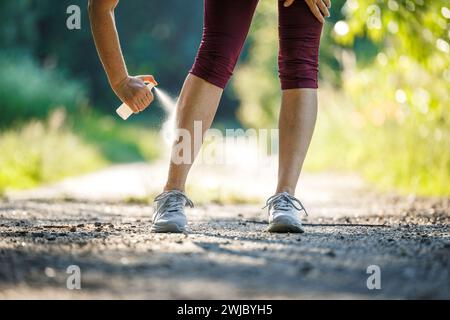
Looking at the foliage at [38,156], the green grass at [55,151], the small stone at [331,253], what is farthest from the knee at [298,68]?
the foliage at [38,156]

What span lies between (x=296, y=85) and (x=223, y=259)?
1.11m

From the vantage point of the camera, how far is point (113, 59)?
2959mm

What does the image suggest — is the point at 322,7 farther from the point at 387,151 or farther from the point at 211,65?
the point at 387,151

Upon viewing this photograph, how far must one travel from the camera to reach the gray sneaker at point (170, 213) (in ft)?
9.48

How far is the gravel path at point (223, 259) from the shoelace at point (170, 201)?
0.37 feet

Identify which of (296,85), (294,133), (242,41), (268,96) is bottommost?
(294,133)

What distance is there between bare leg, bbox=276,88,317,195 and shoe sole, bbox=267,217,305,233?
0.18 m

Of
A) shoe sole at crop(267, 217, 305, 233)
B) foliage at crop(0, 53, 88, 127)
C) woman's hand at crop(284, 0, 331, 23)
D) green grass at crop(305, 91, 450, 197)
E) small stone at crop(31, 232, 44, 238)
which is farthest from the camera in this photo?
foliage at crop(0, 53, 88, 127)

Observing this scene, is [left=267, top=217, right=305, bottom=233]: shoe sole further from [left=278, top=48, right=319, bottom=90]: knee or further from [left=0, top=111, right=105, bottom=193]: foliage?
[left=0, top=111, right=105, bottom=193]: foliage

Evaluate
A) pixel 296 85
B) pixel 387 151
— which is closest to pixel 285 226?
pixel 296 85

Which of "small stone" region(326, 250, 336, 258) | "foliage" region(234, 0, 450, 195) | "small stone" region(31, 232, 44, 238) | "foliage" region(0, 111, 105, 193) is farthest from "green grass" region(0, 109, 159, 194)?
"small stone" region(326, 250, 336, 258)

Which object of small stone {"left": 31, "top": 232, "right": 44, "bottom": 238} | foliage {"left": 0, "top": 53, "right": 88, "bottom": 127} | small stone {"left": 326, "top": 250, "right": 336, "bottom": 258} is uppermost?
foliage {"left": 0, "top": 53, "right": 88, "bottom": 127}

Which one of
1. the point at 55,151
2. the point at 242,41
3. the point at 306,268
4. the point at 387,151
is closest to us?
the point at 306,268

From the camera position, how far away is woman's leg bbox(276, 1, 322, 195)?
10.1ft
